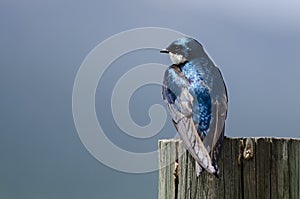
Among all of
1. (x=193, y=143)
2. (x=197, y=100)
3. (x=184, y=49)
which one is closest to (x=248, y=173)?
(x=193, y=143)

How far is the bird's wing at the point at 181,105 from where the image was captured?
1.27 meters

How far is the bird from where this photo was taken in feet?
4.05

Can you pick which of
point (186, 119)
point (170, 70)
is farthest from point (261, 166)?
point (170, 70)

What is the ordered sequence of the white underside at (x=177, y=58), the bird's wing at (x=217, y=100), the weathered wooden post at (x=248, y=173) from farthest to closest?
the white underside at (x=177, y=58) < the bird's wing at (x=217, y=100) < the weathered wooden post at (x=248, y=173)

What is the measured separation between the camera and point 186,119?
1.37m

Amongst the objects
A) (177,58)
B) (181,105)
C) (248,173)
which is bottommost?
(248,173)

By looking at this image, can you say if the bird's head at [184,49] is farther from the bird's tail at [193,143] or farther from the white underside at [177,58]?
the bird's tail at [193,143]

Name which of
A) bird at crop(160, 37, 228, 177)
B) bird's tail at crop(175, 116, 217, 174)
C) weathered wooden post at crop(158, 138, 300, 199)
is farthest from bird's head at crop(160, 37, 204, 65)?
weathered wooden post at crop(158, 138, 300, 199)

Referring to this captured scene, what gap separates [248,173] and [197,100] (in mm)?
313

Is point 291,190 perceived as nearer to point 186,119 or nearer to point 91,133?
point 186,119

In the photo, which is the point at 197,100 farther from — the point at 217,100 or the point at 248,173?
the point at 248,173

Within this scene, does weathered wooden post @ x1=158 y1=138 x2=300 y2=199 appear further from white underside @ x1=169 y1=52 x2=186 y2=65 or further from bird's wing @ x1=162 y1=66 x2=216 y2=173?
white underside @ x1=169 y1=52 x2=186 y2=65

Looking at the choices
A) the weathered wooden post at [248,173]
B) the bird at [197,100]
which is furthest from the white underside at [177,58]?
the weathered wooden post at [248,173]

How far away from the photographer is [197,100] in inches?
52.6
